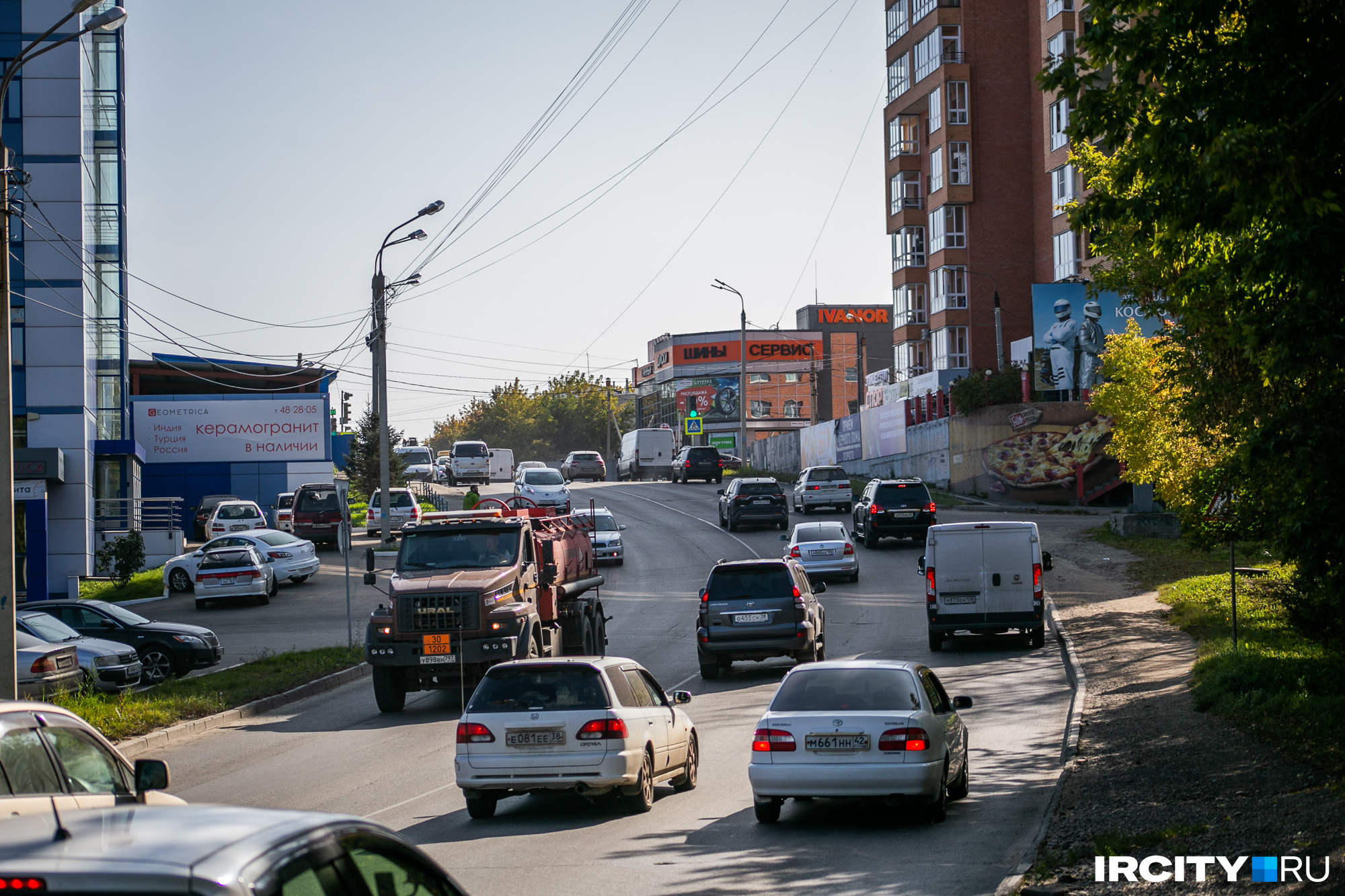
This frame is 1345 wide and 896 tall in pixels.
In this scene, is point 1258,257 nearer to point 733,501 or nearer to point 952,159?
point 733,501

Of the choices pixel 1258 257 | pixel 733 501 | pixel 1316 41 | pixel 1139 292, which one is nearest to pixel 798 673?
pixel 1258 257

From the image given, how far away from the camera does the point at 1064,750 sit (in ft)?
45.2

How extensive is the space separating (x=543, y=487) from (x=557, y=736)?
1600 inches

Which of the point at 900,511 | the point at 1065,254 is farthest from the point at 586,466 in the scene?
the point at 900,511

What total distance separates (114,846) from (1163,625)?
2384cm

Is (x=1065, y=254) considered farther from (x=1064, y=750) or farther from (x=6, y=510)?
(x=6, y=510)

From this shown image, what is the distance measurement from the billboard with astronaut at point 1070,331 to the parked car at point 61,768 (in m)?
50.1

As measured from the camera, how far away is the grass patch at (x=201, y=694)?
55.7 ft

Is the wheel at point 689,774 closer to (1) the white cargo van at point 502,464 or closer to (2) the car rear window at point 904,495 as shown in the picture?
(2) the car rear window at point 904,495

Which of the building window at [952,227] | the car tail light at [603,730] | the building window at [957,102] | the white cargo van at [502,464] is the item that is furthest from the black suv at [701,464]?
the car tail light at [603,730]

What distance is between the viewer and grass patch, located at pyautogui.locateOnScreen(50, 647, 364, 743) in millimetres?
16969

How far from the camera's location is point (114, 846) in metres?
Answer: 2.94

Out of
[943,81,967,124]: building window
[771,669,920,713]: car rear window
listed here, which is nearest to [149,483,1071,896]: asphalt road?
[771,669,920,713]: car rear window

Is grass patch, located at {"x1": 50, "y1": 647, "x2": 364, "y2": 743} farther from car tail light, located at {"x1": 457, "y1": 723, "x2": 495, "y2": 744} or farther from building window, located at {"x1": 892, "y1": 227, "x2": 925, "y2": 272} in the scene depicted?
building window, located at {"x1": 892, "y1": 227, "x2": 925, "y2": 272}
